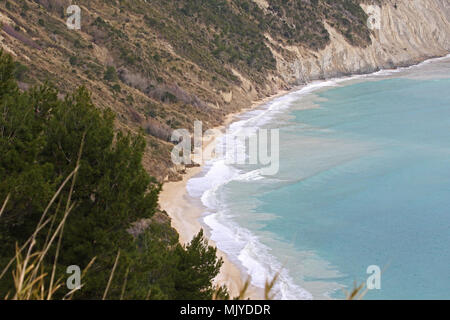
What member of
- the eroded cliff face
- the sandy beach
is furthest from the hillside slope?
the sandy beach

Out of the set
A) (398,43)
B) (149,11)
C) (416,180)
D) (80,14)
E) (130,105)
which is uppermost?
(398,43)

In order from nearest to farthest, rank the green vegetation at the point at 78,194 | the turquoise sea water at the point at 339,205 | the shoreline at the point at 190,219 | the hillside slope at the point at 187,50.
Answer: the green vegetation at the point at 78,194, the shoreline at the point at 190,219, the turquoise sea water at the point at 339,205, the hillside slope at the point at 187,50

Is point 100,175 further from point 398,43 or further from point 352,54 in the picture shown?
point 398,43

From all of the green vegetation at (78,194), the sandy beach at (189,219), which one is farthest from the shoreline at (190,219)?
the green vegetation at (78,194)

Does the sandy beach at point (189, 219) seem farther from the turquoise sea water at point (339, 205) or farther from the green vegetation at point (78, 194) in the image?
the green vegetation at point (78, 194)

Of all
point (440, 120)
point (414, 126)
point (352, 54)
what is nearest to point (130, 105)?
point (414, 126)

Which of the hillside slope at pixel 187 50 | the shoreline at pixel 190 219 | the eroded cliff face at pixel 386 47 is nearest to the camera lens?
the shoreline at pixel 190 219
